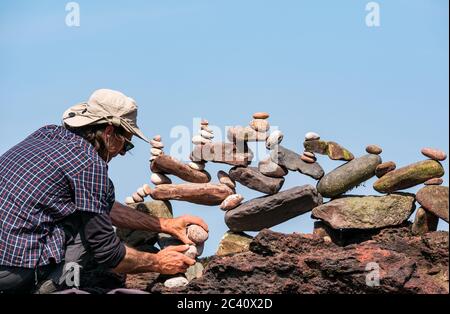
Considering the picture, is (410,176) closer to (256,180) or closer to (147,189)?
(256,180)

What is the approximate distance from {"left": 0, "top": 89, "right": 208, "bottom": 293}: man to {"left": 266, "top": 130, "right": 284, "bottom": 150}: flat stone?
1.90 m

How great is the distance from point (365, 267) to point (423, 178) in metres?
1.84

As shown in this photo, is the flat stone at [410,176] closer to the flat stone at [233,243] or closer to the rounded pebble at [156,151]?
the flat stone at [233,243]

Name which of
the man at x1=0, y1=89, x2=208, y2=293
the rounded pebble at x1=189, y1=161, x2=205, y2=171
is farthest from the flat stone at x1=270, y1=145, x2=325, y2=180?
the man at x1=0, y1=89, x2=208, y2=293

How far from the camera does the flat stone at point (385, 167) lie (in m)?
9.99

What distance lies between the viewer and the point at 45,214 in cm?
840

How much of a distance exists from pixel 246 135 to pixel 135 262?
7.26ft

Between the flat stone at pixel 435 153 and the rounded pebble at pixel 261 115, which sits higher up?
the rounded pebble at pixel 261 115

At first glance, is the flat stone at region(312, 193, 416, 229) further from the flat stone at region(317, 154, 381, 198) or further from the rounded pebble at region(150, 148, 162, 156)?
the rounded pebble at region(150, 148, 162, 156)

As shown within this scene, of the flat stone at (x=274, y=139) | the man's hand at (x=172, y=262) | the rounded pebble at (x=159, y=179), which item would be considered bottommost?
the man's hand at (x=172, y=262)

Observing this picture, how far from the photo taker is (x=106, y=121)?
8.74m

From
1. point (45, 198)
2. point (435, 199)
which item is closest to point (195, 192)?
point (45, 198)

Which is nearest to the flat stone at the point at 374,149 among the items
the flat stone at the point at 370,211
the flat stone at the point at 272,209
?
the flat stone at the point at 370,211
